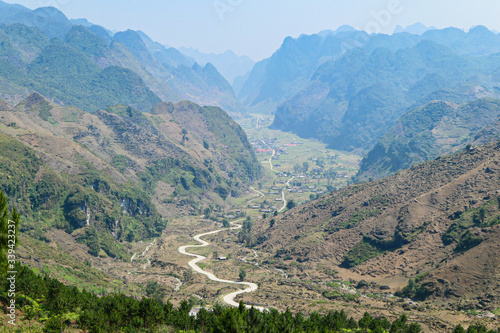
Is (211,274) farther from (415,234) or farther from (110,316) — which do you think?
(110,316)

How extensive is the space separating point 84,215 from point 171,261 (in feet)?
103

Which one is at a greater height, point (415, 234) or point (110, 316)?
point (415, 234)

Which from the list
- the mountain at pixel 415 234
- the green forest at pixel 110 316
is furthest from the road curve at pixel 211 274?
the green forest at pixel 110 316

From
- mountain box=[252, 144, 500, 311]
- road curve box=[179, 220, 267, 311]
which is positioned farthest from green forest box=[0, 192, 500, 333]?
mountain box=[252, 144, 500, 311]

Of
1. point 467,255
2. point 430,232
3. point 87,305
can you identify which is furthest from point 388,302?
point 87,305

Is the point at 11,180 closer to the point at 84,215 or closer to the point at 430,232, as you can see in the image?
the point at 84,215

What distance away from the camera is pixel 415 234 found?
117m

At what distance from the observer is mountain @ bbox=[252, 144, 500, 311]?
3713 inches

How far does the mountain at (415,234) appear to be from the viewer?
3713 inches

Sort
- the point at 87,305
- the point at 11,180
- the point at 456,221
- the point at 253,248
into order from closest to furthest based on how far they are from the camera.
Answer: the point at 87,305 < the point at 456,221 < the point at 11,180 < the point at 253,248

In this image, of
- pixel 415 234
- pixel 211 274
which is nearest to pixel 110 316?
pixel 211 274

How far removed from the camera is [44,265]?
9931 cm

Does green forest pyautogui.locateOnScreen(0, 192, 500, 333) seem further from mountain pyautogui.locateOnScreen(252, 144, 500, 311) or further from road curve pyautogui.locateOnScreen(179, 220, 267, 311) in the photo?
mountain pyautogui.locateOnScreen(252, 144, 500, 311)

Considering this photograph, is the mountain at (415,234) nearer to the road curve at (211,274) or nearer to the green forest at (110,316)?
the road curve at (211,274)
